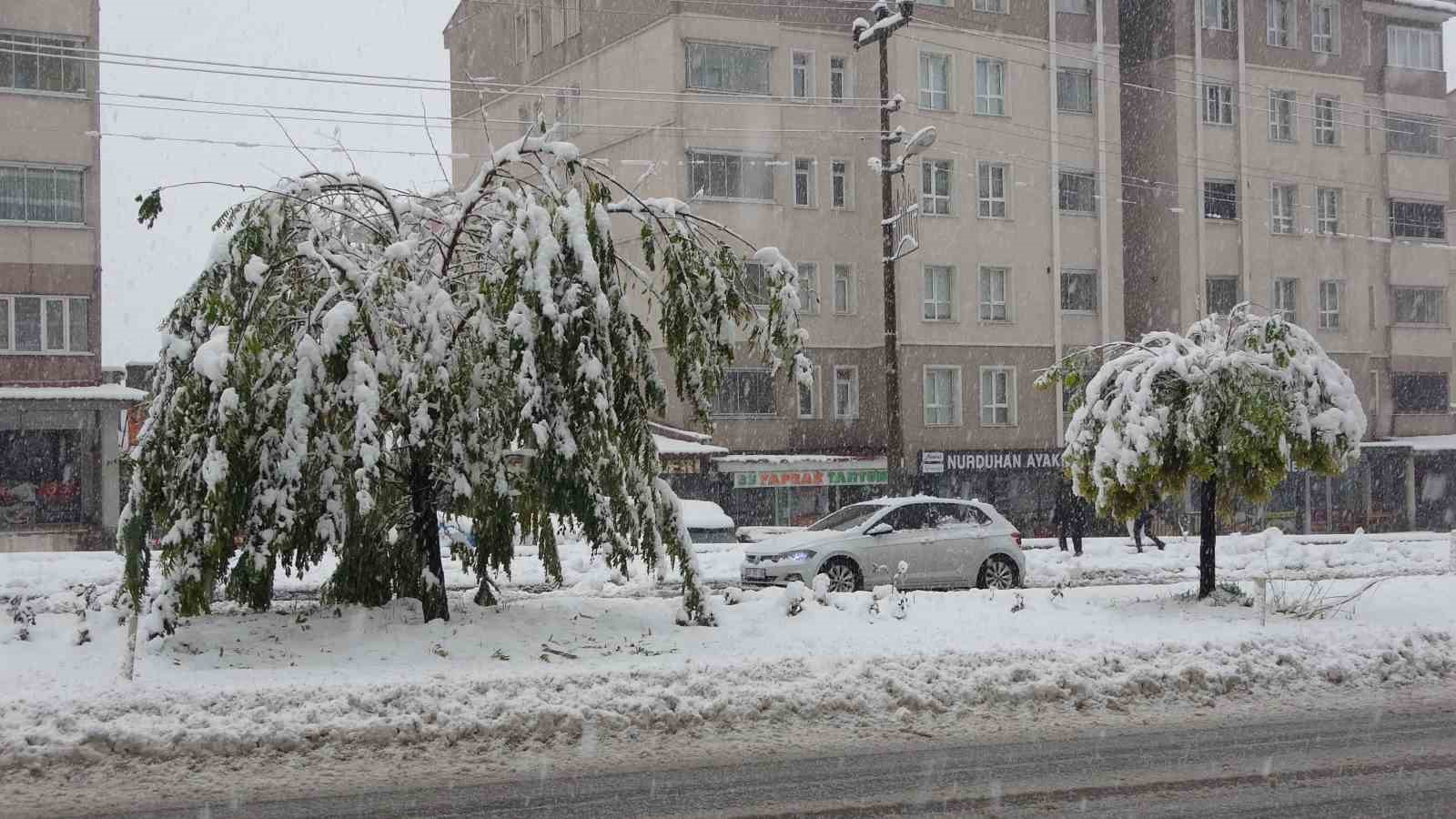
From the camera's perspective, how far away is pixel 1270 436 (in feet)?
47.5

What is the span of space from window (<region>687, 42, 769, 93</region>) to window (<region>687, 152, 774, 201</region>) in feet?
6.23

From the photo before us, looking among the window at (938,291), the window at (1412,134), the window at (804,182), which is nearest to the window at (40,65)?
the window at (804,182)

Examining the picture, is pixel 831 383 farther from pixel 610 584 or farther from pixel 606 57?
pixel 610 584

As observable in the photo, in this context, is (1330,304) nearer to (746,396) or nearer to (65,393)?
(746,396)

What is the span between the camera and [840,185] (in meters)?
42.7

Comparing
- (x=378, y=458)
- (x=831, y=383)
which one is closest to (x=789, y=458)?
(x=831, y=383)

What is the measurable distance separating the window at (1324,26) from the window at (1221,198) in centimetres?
609

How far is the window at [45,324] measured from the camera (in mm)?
34531

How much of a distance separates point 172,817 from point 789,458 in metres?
32.4

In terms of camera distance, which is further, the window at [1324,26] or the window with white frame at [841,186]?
the window at [1324,26]

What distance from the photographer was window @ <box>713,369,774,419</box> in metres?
40.6

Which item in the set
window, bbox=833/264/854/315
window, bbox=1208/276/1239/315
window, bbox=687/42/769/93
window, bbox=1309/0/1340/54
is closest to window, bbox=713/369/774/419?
window, bbox=833/264/854/315

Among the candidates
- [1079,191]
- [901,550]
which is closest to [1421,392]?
[1079,191]

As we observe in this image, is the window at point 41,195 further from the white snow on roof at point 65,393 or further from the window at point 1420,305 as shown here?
the window at point 1420,305
